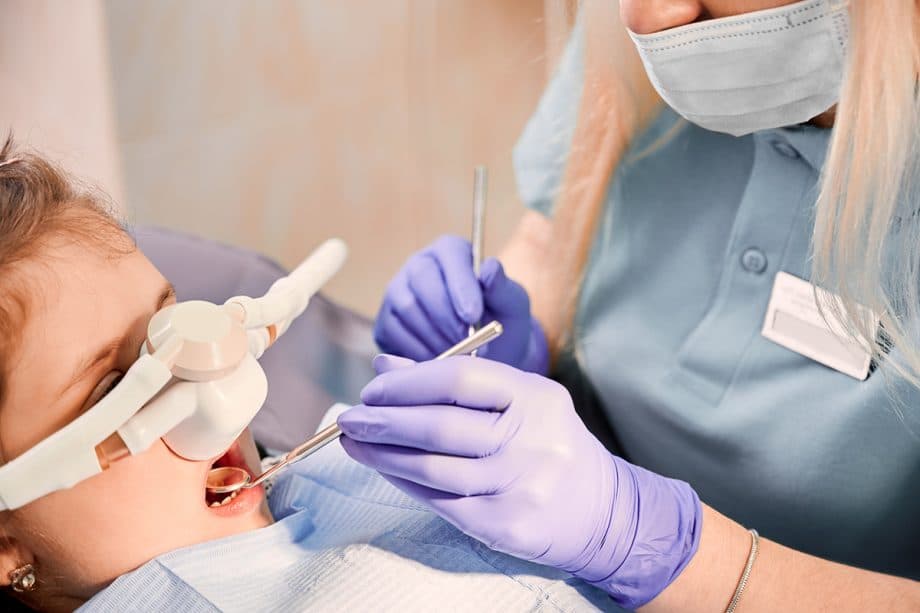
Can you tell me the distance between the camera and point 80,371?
2.61 ft

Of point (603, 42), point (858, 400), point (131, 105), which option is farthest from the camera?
point (131, 105)

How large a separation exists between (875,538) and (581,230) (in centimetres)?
54

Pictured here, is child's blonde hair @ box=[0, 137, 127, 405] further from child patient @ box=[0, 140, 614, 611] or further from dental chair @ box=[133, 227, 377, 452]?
dental chair @ box=[133, 227, 377, 452]

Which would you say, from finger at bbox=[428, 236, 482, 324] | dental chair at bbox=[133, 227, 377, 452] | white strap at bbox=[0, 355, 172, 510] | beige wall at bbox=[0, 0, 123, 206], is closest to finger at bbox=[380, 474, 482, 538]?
white strap at bbox=[0, 355, 172, 510]

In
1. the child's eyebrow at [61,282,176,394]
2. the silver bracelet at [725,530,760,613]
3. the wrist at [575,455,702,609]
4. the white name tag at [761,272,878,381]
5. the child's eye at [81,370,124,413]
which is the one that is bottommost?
the silver bracelet at [725,530,760,613]

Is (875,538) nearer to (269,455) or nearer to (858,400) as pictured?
(858,400)

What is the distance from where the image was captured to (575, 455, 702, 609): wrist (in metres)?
0.86

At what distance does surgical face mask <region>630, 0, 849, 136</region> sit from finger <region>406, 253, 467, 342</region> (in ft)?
1.29

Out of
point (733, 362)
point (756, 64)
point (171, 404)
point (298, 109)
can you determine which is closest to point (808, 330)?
point (733, 362)

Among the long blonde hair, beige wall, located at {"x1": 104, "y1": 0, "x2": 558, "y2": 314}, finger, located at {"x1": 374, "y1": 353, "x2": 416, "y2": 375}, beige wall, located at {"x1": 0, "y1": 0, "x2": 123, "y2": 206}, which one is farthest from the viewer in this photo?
beige wall, located at {"x1": 104, "y1": 0, "x2": 558, "y2": 314}

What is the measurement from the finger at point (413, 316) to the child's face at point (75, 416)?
41cm

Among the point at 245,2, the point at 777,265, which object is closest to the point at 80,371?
the point at 777,265

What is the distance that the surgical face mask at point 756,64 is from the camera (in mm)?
892

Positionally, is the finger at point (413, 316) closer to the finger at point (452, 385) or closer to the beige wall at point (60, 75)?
the finger at point (452, 385)
